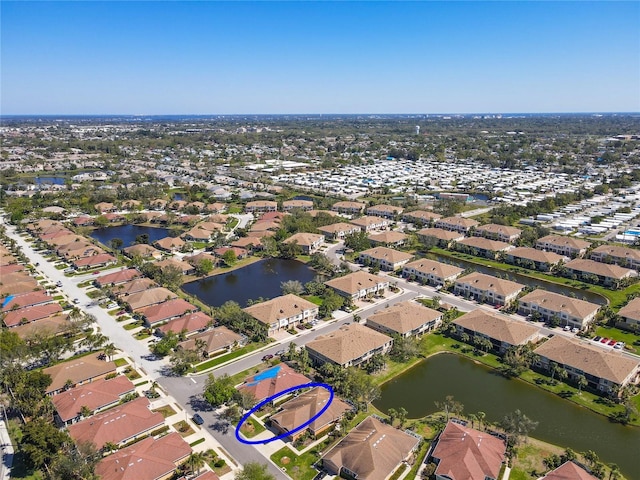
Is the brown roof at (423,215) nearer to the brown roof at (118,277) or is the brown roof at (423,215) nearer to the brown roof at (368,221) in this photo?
the brown roof at (368,221)

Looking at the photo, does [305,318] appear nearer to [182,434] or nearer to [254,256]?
[182,434]

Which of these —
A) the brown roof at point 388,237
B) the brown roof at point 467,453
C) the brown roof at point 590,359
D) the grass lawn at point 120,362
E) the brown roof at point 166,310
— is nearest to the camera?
the brown roof at point 467,453

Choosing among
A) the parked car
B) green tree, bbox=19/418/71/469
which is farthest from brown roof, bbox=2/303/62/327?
the parked car

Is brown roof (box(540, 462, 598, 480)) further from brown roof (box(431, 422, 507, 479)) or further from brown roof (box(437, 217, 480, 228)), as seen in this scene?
brown roof (box(437, 217, 480, 228))

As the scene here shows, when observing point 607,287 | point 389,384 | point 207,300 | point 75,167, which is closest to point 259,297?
point 207,300

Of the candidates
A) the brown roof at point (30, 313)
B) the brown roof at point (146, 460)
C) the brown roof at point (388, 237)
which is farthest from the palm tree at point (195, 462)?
the brown roof at point (388, 237)

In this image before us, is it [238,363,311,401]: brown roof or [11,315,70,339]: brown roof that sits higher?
[11,315,70,339]: brown roof
